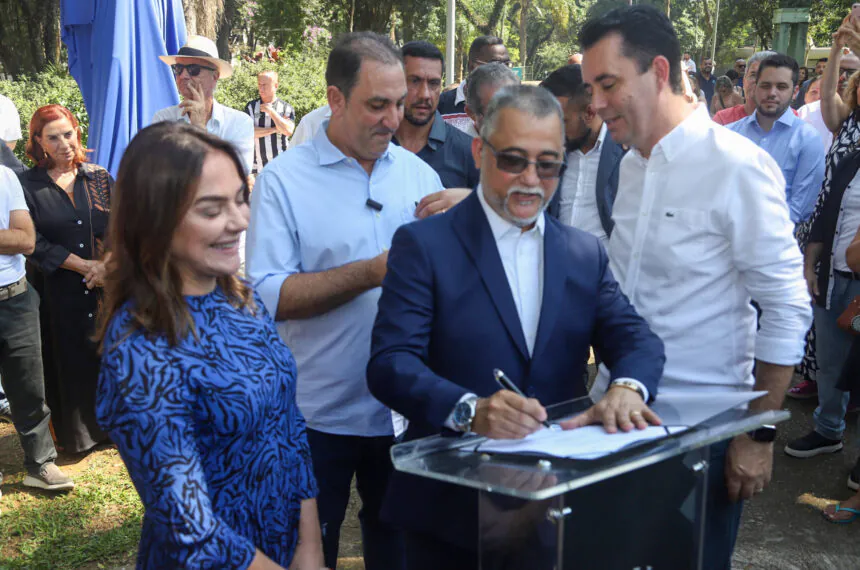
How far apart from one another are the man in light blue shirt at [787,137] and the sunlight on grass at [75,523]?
4662mm

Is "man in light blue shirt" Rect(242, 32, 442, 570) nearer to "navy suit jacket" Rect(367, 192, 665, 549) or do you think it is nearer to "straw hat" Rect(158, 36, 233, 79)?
→ "navy suit jacket" Rect(367, 192, 665, 549)

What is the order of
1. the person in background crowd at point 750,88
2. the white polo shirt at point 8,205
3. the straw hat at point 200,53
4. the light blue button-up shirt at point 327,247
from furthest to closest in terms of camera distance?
the person in background crowd at point 750,88
the straw hat at point 200,53
the white polo shirt at point 8,205
the light blue button-up shirt at point 327,247

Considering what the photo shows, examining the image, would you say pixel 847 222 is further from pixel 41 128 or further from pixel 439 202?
pixel 41 128

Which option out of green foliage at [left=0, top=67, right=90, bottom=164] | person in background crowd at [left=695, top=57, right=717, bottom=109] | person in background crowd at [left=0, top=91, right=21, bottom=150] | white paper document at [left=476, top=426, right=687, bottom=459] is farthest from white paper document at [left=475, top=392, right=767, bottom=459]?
person in background crowd at [left=695, top=57, right=717, bottom=109]

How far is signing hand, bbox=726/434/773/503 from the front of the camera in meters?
2.26

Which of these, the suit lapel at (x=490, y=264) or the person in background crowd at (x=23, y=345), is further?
the person in background crowd at (x=23, y=345)

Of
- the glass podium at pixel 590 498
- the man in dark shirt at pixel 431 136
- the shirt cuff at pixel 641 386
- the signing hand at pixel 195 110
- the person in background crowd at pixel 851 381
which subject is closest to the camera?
the glass podium at pixel 590 498

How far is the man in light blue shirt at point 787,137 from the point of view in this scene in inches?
219

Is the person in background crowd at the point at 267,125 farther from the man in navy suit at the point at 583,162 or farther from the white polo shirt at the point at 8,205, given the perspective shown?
the man in navy suit at the point at 583,162

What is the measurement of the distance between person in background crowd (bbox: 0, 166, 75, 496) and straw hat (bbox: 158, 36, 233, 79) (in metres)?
1.57

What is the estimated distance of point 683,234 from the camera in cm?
238

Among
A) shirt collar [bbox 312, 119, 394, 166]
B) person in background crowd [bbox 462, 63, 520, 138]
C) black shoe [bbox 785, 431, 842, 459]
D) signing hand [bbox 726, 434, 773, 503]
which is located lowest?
black shoe [bbox 785, 431, 842, 459]

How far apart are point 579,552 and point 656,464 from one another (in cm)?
26

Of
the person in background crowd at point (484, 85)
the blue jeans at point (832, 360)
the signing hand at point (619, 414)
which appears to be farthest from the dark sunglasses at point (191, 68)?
the signing hand at point (619, 414)
